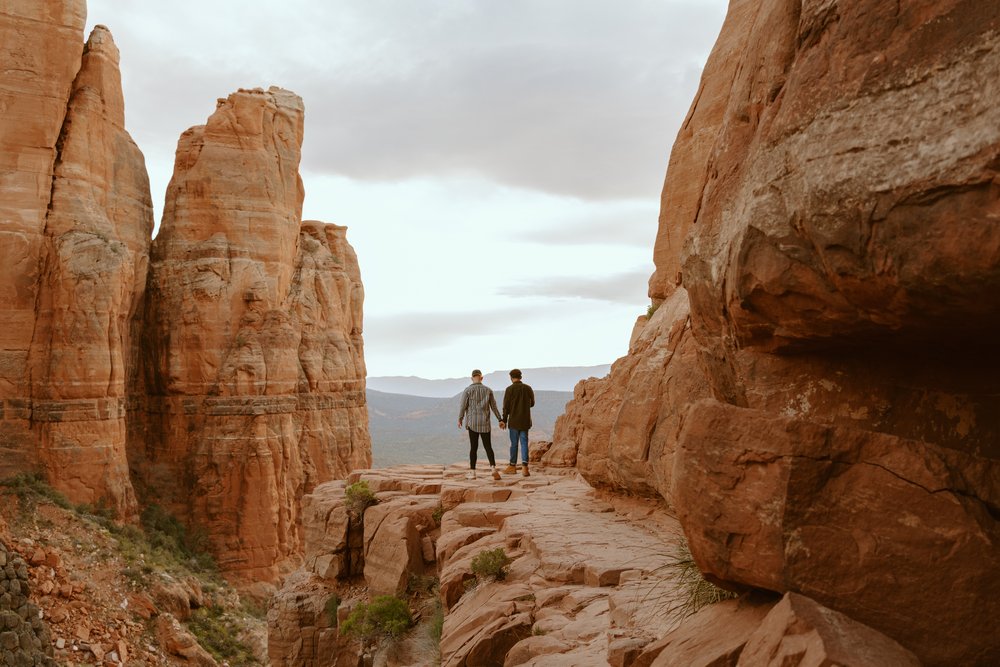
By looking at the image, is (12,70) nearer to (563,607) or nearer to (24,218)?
(24,218)

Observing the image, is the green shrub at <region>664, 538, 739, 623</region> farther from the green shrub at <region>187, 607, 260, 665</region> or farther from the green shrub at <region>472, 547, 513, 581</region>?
the green shrub at <region>187, 607, 260, 665</region>

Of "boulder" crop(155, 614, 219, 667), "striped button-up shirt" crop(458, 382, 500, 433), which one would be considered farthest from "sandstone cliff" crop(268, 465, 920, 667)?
"boulder" crop(155, 614, 219, 667)

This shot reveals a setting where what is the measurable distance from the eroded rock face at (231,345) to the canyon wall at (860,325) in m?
29.0

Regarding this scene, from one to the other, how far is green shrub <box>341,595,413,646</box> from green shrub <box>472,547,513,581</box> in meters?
3.11

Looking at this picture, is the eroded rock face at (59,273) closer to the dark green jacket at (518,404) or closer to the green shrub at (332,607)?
the green shrub at (332,607)

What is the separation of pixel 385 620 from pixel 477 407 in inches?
164

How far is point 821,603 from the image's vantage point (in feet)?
12.1

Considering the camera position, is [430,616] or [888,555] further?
[430,616]

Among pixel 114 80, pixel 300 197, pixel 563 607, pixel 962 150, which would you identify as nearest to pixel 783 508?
pixel 962 150

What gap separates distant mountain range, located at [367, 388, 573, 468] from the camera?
3162 inches

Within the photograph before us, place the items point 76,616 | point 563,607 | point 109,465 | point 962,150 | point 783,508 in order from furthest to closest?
point 109,465
point 76,616
point 563,607
point 783,508
point 962,150

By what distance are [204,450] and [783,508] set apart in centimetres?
3021

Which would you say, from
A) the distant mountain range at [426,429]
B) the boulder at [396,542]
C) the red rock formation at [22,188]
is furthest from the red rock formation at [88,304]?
the distant mountain range at [426,429]

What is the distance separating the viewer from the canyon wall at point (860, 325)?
299 cm
